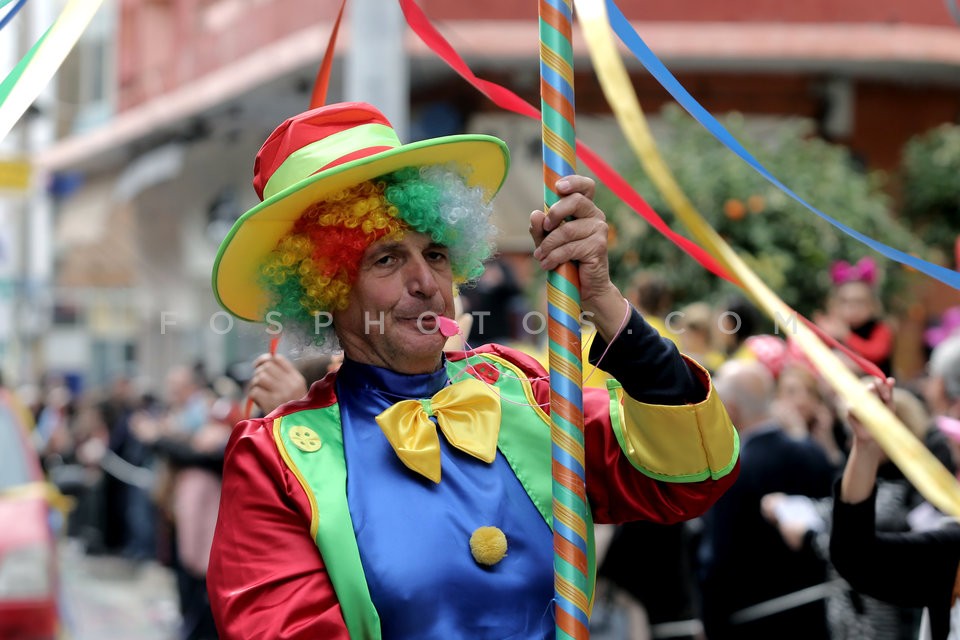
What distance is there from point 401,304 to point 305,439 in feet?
0.98

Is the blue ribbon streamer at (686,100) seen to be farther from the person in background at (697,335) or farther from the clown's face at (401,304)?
the person in background at (697,335)

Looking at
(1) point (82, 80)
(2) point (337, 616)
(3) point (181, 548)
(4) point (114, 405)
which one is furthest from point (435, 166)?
A: (1) point (82, 80)

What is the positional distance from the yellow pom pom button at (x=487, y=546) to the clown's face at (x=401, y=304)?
36cm

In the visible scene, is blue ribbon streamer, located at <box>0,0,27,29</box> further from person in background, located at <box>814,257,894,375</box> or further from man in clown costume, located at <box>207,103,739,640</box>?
person in background, located at <box>814,257,894,375</box>

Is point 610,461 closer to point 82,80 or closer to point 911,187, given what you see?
point 911,187

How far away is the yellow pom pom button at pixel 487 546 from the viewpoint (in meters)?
2.43

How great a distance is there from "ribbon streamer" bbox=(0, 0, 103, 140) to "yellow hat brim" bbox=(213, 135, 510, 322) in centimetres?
43

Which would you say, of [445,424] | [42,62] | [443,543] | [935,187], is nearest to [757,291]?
[445,424]

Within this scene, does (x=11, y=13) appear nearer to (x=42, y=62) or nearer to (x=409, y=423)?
(x=42, y=62)

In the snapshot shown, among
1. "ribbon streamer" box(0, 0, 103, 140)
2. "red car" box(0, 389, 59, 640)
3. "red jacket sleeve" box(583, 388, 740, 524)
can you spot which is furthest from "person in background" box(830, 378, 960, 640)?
"red car" box(0, 389, 59, 640)

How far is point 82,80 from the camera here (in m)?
25.9

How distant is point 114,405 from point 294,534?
13467 millimetres

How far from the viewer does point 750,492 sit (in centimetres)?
543

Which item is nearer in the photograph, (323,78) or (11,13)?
(11,13)
